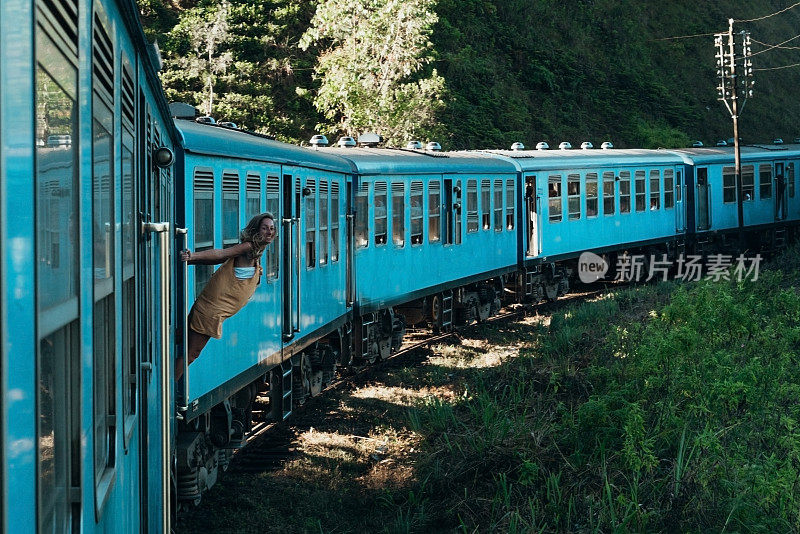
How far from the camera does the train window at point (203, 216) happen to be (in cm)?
698

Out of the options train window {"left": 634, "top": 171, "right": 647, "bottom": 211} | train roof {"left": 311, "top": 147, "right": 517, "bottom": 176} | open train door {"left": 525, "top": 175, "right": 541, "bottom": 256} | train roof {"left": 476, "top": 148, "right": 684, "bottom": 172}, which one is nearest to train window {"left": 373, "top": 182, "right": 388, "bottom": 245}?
train roof {"left": 311, "top": 147, "right": 517, "bottom": 176}

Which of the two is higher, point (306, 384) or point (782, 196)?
point (782, 196)

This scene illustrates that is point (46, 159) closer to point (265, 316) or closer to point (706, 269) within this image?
point (265, 316)

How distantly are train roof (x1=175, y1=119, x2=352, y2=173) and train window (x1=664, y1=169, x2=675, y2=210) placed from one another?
14.8 m

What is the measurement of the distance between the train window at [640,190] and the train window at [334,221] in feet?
40.0

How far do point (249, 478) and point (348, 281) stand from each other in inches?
186

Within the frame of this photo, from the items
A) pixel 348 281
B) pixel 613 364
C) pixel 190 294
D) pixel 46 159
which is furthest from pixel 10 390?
pixel 348 281

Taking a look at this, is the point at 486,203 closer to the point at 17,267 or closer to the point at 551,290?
the point at 551,290

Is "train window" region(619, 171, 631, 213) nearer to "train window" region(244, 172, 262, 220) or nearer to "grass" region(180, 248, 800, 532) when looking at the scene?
"grass" region(180, 248, 800, 532)

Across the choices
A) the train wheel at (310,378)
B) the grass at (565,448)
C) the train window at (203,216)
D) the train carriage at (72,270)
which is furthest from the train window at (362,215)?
the train carriage at (72,270)

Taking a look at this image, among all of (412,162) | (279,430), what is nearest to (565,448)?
(279,430)

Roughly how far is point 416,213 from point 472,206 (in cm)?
247

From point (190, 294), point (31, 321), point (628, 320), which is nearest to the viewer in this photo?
point (31, 321)

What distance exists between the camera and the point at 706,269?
26.2 metres
